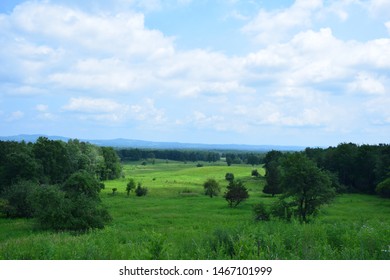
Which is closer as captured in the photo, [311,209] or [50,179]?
[311,209]

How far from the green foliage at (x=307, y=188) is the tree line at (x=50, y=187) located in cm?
2157

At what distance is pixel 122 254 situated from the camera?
10508mm

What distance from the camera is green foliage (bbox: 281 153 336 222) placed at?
4319 centimetres

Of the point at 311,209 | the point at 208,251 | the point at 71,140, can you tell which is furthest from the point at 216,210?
the point at 71,140

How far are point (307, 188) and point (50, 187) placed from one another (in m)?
30.8

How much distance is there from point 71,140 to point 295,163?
237 ft

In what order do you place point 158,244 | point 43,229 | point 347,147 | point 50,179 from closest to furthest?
point 158,244
point 43,229
point 50,179
point 347,147

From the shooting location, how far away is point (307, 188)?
43375 millimetres

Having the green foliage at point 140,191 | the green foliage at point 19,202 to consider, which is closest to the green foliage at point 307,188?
the green foliage at point 19,202

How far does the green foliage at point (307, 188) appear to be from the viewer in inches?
1700

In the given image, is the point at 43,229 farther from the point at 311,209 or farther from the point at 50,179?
the point at 50,179

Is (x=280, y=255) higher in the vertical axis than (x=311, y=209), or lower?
higher

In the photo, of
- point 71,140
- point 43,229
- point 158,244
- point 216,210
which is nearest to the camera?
point 158,244

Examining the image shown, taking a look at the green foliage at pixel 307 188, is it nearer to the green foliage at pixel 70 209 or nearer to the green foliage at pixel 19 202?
the green foliage at pixel 70 209
